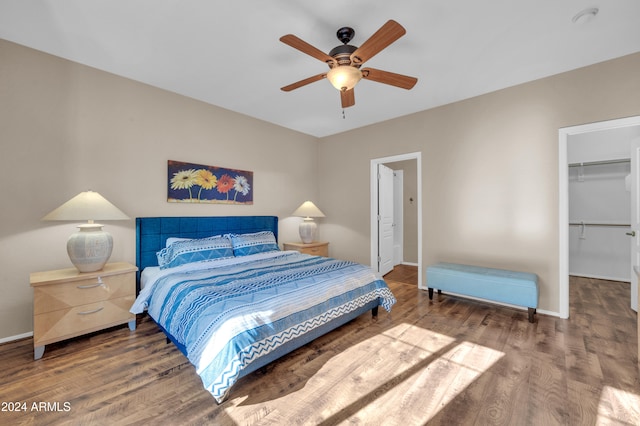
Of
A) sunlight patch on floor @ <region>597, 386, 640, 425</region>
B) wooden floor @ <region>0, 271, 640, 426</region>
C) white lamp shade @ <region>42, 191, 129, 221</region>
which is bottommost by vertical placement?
wooden floor @ <region>0, 271, 640, 426</region>

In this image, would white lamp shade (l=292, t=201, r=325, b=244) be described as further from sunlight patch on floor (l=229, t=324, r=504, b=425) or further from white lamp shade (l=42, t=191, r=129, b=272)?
white lamp shade (l=42, t=191, r=129, b=272)

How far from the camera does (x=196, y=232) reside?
3520 mm

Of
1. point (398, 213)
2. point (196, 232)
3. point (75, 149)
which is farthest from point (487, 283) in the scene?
point (75, 149)

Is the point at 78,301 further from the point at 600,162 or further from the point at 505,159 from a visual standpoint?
the point at 600,162

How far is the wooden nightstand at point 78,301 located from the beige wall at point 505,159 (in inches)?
148

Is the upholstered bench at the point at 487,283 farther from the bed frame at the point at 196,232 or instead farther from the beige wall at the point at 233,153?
the bed frame at the point at 196,232

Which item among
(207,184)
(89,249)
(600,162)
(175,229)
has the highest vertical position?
(600,162)

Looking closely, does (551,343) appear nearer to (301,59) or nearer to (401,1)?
(401,1)

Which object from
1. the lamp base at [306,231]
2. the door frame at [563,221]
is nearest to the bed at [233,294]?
the lamp base at [306,231]

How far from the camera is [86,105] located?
279cm

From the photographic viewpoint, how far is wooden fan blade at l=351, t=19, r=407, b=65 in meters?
1.66

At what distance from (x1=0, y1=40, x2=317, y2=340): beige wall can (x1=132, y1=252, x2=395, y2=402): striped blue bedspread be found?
1.08 m

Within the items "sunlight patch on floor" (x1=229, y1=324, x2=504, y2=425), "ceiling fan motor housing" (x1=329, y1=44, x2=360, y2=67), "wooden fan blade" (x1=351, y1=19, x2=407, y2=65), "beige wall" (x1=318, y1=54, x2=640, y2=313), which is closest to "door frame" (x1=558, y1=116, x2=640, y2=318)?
"beige wall" (x1=318, y1=54, x2=640, y2=313)

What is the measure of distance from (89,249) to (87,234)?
14 centimetres
